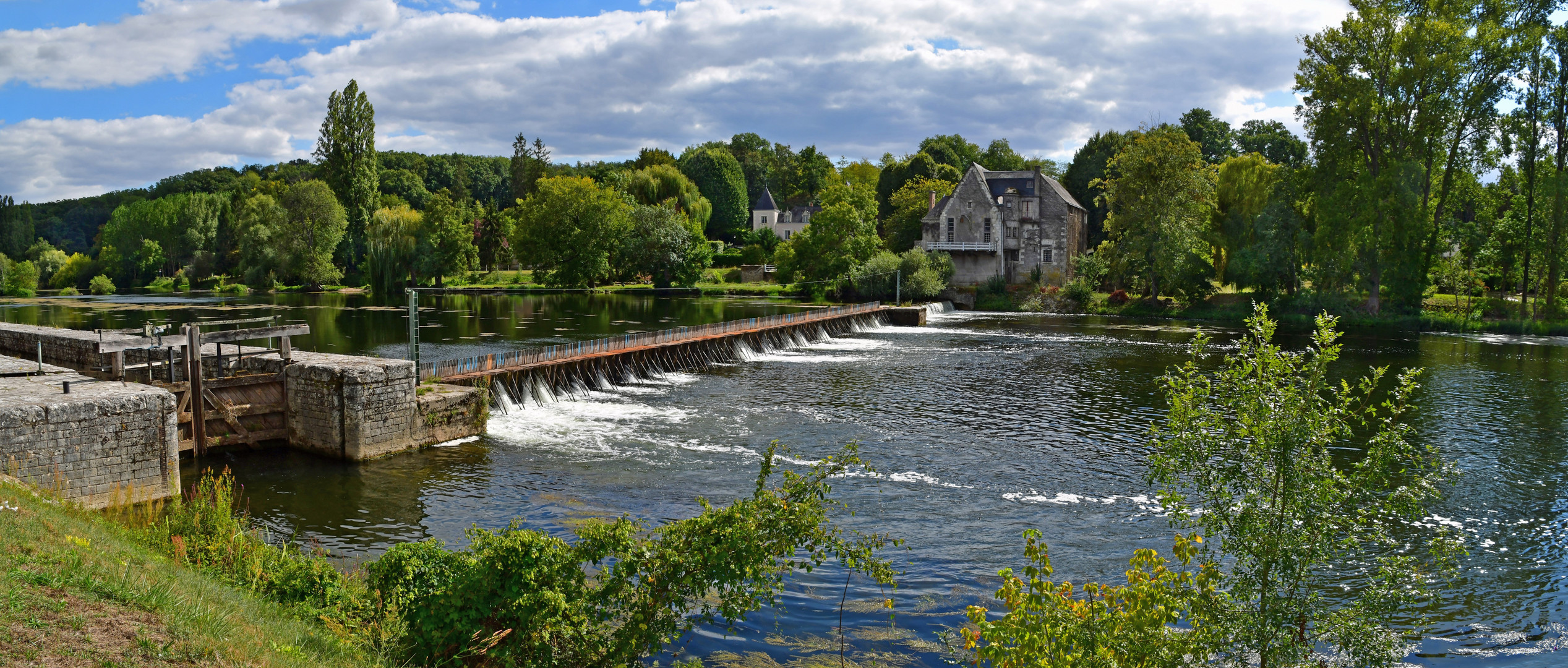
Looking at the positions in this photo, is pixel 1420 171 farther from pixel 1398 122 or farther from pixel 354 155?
pixel 354 155

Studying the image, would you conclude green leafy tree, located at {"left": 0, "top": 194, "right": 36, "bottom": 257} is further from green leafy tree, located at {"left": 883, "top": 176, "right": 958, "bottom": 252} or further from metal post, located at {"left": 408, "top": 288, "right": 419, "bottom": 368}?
metal post, located at {"left": 408, "top": 288, "right": 419, "bottom": 368}

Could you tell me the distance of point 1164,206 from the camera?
201 feet

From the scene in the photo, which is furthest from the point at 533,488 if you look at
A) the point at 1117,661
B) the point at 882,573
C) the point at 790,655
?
the point at 1117,661

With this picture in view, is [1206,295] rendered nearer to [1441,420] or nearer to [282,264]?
[1441,420]

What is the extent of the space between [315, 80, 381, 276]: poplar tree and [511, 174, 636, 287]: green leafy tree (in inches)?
574

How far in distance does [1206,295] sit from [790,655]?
61039mm

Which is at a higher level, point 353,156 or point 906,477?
point 353,156

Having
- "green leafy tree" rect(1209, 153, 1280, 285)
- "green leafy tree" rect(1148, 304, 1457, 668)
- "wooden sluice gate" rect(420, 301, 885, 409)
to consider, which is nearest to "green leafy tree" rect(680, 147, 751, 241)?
"green leafy tree" rect(1209, 153, 1280, 285)

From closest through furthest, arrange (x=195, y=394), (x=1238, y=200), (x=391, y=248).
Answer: (x=195, y=394)
(x=1238, y=200)
(x=391, y=248)

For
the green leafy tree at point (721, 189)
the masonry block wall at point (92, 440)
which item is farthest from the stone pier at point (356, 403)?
the green leafy tree at point (721, 189)

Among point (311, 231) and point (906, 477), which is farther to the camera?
point (311, 231)

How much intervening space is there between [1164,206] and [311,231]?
73.1 meters

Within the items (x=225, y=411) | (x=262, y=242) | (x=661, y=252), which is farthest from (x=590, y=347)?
(x=262, y=242)

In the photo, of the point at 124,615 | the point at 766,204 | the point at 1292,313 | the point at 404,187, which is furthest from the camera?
the point at 404,187
